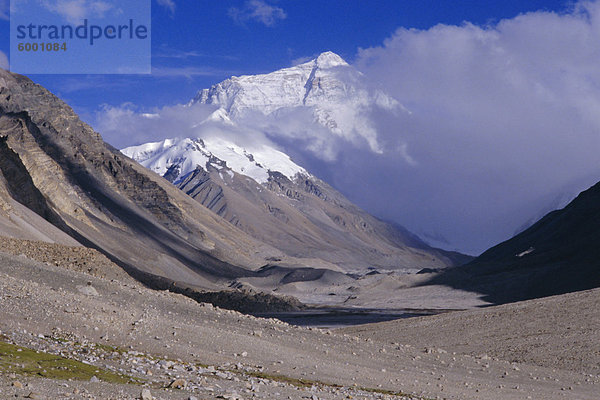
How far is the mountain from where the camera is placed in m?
103

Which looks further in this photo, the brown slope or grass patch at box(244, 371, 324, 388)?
the brown slope

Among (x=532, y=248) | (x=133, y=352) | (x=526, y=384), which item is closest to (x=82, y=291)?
(x=133, y=352)

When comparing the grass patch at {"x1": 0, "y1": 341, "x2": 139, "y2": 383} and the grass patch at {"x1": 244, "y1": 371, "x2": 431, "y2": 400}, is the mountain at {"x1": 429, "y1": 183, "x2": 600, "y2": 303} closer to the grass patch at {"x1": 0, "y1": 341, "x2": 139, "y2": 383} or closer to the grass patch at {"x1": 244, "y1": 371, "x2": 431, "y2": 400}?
the grass patch at {"x1": 244, "y1": 371, "x2": 431, "y2": 400}

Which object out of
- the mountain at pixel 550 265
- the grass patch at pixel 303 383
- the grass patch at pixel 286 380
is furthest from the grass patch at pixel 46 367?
the mountain at pixel 550 265

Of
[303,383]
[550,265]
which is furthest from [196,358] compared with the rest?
[550,265]

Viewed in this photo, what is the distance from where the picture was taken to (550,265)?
112125 millimetres

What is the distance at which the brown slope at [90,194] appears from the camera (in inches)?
4555

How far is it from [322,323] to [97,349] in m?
57.6

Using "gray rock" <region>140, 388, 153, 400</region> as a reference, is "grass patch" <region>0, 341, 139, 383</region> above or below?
above

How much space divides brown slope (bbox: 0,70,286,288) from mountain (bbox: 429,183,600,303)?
46.2 meters

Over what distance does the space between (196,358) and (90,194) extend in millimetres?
131962

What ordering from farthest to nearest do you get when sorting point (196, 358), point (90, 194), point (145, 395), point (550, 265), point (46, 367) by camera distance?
point (90, 194) → point (550, 265) → point (196, 358) → point (46, 367) → point (145, 395)

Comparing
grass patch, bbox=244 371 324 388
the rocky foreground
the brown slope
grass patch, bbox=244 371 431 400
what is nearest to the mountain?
the brown slope

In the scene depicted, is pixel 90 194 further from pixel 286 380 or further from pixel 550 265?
pixel 286 380
